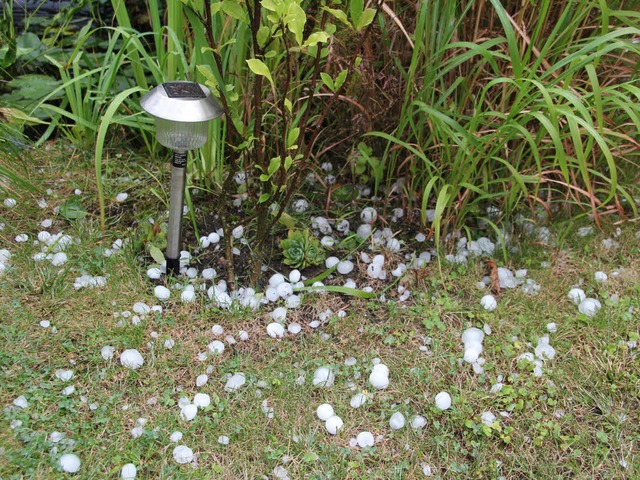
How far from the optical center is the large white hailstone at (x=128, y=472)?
140 cm

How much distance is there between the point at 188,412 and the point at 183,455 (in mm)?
117

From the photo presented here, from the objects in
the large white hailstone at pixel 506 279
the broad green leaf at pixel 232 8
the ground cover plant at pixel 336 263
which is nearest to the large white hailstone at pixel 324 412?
the ground cover plant at pixel 336 263

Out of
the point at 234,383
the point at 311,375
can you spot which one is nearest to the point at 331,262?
the point at 311,375

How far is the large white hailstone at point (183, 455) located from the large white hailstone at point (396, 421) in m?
0.50

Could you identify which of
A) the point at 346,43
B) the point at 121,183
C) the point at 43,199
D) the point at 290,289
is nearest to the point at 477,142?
the point at 346,43

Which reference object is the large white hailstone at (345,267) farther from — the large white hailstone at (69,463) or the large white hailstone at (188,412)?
the large white hailstone at (69,463)

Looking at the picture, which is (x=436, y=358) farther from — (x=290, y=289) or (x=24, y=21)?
(x=24, y=21)

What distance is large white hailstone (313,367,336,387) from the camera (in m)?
1.65

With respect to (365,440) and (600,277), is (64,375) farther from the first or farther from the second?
(600,277)

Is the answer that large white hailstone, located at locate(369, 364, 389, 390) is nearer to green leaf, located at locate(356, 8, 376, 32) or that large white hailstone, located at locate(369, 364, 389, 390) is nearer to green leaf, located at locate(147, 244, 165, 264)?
green leaf, located at locate(147, 244, 165, 264)

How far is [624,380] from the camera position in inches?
66.3

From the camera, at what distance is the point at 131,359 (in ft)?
5.36

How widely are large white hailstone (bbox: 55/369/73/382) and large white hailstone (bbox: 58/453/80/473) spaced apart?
24cm

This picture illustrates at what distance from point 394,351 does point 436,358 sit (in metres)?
0.12
